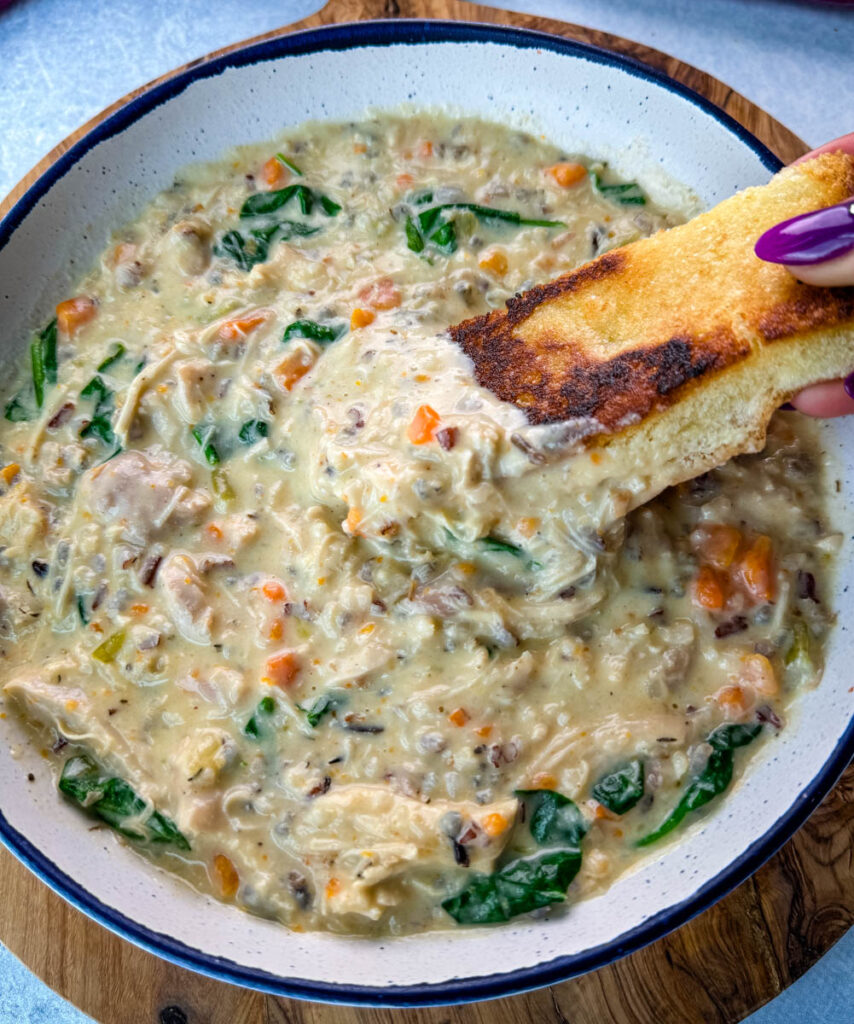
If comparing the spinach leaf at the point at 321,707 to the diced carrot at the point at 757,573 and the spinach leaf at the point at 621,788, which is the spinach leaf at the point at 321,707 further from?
the diced carrot at the point at 757,573

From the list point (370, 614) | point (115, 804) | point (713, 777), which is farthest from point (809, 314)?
point (115, 804)

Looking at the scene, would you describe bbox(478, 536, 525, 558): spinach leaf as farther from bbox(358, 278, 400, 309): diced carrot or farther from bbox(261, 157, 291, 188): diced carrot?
bbox(261, 157, 291, 188): diced carrot

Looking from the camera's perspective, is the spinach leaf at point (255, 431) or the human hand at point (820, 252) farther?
the spinach leaf at point (255, 431)

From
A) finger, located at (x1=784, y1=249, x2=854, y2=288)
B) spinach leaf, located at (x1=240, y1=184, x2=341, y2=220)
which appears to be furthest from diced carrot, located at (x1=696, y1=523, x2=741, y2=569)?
spinach leaf, located at (x1=240, y1=184, x2=341, y2=220)

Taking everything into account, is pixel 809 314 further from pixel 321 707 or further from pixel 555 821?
pixel 321 707

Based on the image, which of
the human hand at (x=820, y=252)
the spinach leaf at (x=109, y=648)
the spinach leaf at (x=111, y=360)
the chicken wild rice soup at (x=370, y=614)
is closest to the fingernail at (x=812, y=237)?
the human hand at (x=820, y=252)

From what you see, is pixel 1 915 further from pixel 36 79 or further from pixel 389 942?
pixel 36 79
